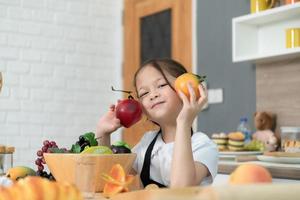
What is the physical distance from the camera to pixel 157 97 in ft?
4.60

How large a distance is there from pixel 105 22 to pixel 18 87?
3.34 ft

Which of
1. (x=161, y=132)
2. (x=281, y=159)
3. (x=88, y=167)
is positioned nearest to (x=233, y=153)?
(x=281, y=159)

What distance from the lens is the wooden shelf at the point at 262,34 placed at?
2861mm

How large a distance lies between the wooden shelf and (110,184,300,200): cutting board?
7.74 feet

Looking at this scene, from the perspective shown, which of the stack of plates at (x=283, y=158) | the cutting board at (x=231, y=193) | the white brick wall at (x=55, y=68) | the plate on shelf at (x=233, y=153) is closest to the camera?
the cutting board at (x=231, y=193)

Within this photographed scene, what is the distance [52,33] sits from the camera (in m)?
4.28

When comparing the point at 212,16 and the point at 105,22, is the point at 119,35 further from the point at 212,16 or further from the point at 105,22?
the point at 212,16

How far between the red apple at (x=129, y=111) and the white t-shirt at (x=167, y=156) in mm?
153

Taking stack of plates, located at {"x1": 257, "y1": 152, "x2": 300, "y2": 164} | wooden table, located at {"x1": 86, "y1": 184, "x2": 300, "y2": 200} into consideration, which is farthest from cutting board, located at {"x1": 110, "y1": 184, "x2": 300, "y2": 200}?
stack of plates, located at {"x1": 257, "y1": 152, "x2": 300, "y2": 164}

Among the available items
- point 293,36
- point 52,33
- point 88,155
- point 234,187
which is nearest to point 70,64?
point 52,33

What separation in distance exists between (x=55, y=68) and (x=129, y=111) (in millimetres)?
2982

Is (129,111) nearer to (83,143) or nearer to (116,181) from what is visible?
(83,143)

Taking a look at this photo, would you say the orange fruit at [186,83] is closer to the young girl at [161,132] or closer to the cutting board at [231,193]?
the young girl at [161,132]

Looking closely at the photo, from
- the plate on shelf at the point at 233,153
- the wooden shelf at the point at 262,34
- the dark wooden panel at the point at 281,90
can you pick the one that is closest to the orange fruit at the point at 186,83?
the plate on shelf at the point at 233,153
